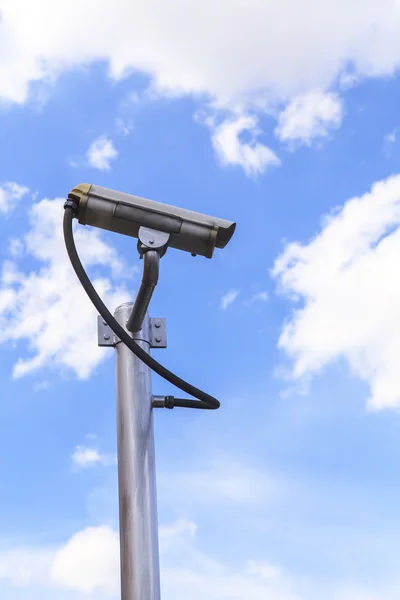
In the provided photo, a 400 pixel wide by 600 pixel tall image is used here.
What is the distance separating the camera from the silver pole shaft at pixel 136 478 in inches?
74.2

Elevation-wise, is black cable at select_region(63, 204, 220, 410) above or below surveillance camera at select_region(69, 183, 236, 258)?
below

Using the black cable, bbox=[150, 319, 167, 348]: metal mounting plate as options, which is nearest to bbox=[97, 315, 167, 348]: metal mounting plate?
bbox=[150, 319, 167, 348]: metal mounting plate

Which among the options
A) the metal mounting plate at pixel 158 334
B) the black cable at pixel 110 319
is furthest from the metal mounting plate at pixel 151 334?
the black cable at pixel 110 319

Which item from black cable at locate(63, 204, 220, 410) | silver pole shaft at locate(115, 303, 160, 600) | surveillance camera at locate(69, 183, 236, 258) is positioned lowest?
silver pole shaft at locate(115, 303, 160, 600)

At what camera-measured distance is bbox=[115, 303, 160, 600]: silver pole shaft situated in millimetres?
1884

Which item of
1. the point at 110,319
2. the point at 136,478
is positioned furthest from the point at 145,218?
the point at 136,478

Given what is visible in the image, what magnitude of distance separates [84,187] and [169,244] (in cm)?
28

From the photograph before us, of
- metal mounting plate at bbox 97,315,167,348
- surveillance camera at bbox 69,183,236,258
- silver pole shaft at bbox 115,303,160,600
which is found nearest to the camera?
silver pole shaft at bbox 115,303,160,600

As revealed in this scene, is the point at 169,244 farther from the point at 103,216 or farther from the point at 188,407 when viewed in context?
the point at 188,407

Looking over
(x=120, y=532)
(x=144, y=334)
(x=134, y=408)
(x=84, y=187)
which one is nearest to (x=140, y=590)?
(x=120, y=532)

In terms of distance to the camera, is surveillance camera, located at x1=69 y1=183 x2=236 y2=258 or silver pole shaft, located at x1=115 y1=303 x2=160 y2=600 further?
surveillance camera, located at x1=69 y1=183 x2=236 y2=258

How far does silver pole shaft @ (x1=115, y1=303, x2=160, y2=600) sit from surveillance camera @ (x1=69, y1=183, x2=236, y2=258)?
30 centimetres

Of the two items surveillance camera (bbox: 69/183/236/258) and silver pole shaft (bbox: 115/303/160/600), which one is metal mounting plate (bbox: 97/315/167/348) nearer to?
silver pole shaft (bbox: 115/303/160/600)

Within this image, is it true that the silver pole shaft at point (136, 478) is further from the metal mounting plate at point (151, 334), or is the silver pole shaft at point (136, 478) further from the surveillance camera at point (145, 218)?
the surveillance camera at point (145, 218)
